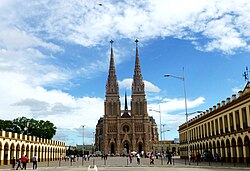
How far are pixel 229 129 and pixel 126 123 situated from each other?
101988mm

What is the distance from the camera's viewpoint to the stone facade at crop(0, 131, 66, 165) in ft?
154

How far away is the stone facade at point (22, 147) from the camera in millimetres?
47000

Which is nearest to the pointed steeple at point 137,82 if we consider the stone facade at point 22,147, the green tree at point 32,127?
the green tree at point 32,127

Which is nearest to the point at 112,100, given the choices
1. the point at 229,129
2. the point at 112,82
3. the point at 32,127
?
the point at 112,82

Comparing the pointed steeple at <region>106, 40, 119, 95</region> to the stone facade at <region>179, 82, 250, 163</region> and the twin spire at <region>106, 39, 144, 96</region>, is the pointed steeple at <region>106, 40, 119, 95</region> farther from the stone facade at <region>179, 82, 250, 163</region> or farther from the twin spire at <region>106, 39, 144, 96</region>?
the stone facade at <region>179, 82, 250, 163</region>

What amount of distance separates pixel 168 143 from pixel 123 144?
37338mm

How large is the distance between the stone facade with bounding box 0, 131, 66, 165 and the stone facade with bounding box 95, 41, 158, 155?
194ft

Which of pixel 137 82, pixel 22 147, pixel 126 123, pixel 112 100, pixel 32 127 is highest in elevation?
pixel 137 82

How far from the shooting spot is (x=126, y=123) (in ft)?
469

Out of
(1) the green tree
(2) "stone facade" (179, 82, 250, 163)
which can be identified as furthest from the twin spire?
(2) "stone facade" (179, 82, 250, 163)

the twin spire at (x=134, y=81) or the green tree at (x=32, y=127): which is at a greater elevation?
the twin spire at (x=134, y=81)

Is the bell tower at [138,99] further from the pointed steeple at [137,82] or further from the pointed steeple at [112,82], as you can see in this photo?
the pointed steeple at [112,82]

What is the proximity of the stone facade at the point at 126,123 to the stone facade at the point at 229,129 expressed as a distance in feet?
269

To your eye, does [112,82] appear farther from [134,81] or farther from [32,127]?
[32,127]
